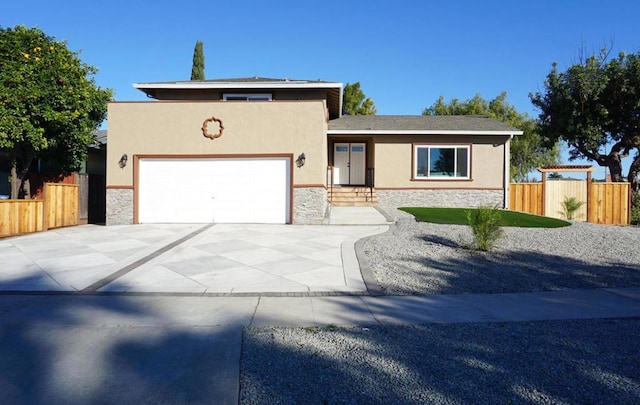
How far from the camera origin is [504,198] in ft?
64.4

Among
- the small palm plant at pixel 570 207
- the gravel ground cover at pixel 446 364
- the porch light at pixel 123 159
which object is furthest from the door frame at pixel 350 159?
the gravel ground cover at pixel 446 364

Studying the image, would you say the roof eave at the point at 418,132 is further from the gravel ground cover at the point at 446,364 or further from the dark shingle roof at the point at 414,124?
Answer: the gravel ground cover at the point at 446,364

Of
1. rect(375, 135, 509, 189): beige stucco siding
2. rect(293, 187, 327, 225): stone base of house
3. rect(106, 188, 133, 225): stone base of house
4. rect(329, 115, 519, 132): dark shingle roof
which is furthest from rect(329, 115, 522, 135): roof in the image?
rect(106, 188, 133, 225): stone base of house

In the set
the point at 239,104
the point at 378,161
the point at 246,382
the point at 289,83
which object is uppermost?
the point at 289,83

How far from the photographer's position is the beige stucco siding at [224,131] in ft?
47.1

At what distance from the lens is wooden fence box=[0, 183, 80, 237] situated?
479 inches

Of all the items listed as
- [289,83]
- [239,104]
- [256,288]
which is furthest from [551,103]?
[256,288]

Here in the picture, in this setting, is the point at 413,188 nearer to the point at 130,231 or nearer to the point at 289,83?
the point at 289,83

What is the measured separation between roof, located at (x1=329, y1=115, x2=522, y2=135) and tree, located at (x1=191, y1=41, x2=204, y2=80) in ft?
38.5

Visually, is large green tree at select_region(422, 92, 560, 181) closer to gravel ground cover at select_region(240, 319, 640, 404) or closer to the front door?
the front door

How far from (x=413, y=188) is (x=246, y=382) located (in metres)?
17.1

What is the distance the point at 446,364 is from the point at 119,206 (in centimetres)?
1342

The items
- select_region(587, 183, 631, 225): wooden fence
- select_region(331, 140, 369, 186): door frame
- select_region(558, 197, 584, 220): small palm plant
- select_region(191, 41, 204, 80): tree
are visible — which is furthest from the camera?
select_region(191, 41, 204, 80): tree

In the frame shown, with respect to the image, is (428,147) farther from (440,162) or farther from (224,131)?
(224,131)
